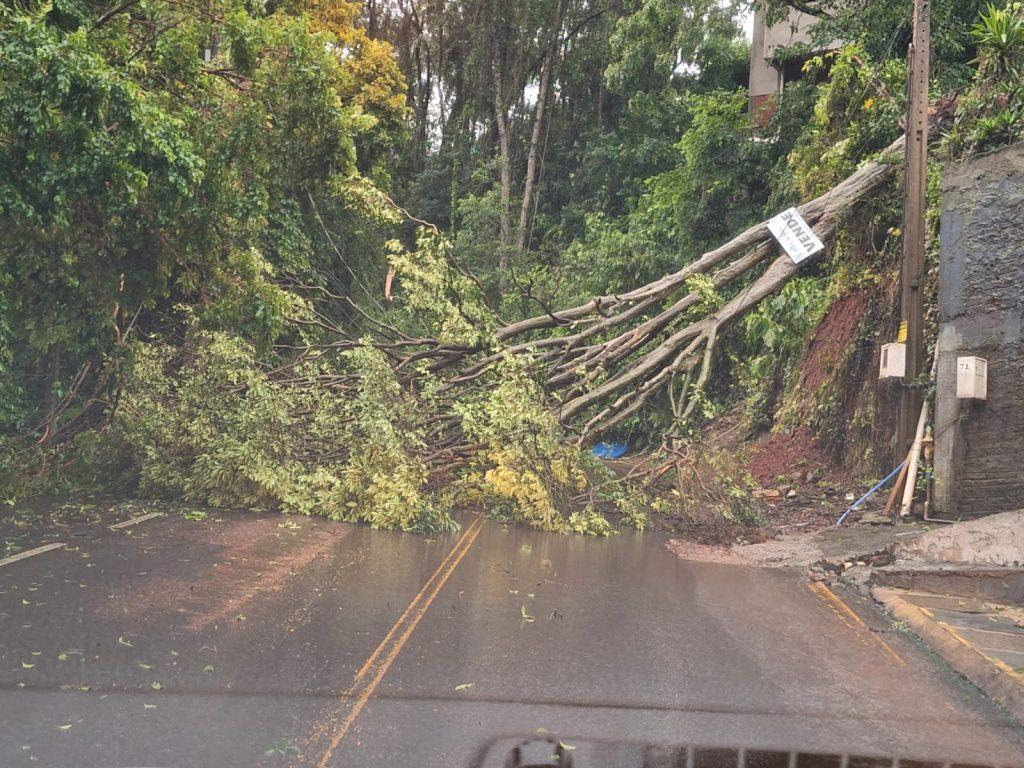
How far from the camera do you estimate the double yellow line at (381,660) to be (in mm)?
4805

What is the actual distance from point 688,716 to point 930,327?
32.6ft

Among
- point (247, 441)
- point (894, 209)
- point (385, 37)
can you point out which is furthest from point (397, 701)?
point (385, 37)

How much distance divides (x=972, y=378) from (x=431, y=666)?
7.51 metres

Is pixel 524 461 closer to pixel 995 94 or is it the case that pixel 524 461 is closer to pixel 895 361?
pixel 895 361

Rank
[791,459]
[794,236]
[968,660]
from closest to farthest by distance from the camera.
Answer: [968,660] → [794,236] → [791,459]

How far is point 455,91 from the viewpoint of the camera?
127 feet

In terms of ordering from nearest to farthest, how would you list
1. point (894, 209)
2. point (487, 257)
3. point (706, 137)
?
1. point (894, 209)
2. point (706, 137)
3. point (487, 257)

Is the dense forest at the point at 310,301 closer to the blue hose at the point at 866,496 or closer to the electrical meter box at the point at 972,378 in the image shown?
the blue hose at the point at 866,496

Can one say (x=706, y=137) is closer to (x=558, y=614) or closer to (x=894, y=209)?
(x=894, y=209)

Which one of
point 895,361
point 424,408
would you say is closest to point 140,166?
point 424,408

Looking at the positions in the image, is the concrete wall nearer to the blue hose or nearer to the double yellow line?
the blue hose

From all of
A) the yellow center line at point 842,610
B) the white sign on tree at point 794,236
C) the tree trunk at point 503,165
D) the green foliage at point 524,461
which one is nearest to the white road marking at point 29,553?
the green foliage at point 524,461

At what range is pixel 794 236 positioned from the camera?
15828 millimetres

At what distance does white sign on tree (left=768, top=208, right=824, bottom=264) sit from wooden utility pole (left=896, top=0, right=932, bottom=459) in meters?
3.68
